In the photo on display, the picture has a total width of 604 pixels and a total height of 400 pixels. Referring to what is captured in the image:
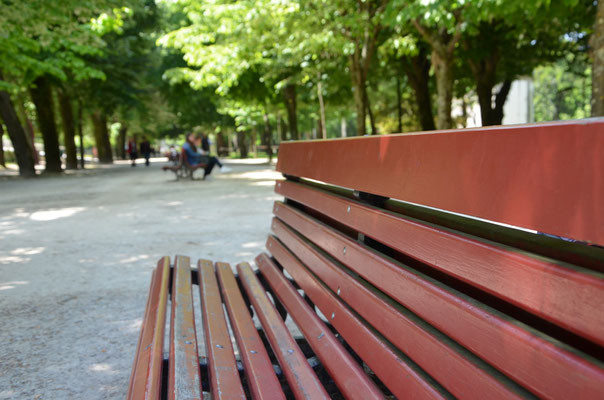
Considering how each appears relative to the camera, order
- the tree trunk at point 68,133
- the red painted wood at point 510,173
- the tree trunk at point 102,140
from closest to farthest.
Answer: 1. the red painted wood at point 510,173
2. the tree trunk at point 68,133
3. the tree trunk at point 102,140

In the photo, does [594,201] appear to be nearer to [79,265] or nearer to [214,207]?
[79,265]

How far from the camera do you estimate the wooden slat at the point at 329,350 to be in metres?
1.58

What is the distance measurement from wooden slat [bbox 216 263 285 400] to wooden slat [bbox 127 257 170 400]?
0.91 ft

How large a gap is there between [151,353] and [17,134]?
67.7ft

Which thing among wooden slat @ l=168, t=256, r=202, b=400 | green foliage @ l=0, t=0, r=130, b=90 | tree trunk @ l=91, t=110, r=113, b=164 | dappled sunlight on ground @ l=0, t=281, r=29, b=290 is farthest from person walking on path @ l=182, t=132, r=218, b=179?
tree trunk @ l=91, t=110, r=113, b=164

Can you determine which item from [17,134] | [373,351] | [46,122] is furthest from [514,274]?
[46,122]

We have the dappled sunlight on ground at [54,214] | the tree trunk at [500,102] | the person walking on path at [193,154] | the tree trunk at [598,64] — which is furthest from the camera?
the tree trunk at [500,102]

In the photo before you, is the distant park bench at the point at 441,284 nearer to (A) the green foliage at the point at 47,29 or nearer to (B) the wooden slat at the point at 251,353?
(B) the wooden slat at the point at 251,353

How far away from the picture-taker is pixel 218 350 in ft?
6.88

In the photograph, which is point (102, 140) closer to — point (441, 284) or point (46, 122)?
point (46, 122)

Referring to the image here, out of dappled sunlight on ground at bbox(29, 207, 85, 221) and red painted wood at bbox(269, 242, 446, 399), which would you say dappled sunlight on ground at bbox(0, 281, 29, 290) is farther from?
dappled sunlight on ground at bbox(29, 207, 85, 221)

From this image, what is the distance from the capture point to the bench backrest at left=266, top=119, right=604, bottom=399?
2.98 ft

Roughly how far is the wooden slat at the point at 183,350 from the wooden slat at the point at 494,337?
2.06ft

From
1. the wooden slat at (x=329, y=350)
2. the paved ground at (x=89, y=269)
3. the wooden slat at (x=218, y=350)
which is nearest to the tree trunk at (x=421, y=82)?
the paved ground at (x=89, y=269)
